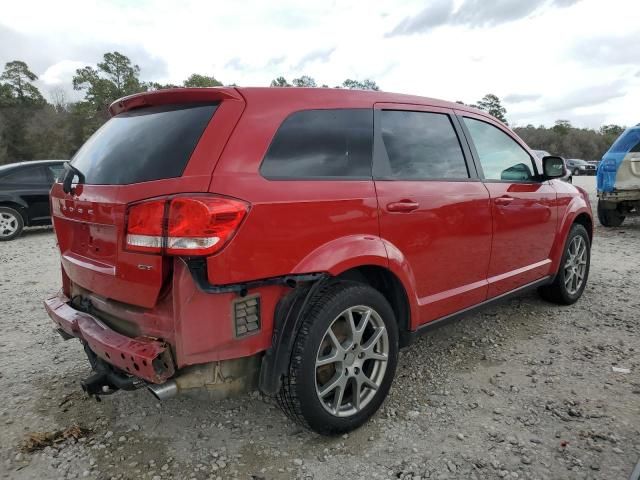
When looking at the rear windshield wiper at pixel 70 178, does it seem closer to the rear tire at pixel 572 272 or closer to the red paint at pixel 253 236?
Result: the red paint at pixel 253 236

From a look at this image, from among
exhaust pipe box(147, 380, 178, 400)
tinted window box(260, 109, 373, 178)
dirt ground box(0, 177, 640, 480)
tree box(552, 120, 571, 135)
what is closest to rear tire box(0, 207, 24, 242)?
dirt ground box(0, 177, 640, 480)

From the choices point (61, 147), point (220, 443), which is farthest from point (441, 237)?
point (61, 147)

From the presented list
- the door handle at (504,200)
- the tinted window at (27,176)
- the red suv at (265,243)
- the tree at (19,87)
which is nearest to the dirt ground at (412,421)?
the red suv at (265,243)

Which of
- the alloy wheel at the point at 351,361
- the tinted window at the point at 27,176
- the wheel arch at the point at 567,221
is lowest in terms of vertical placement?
the alloy wheel at the point at 351,361

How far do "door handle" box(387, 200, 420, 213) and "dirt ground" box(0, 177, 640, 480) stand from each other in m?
1.17

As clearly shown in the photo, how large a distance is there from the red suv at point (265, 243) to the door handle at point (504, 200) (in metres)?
0.30

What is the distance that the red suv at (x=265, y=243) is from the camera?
200cm

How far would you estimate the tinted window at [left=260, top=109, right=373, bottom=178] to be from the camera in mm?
2260

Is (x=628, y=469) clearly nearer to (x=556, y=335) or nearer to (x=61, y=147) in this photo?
(x=556, y=335)

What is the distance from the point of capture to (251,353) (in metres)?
2.12

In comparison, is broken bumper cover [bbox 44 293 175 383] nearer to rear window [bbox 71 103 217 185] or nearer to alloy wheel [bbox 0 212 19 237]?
rear window [bbox 71 103 217 185]

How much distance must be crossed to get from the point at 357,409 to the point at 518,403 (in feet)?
3.35

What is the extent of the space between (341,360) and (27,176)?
911 centimetres

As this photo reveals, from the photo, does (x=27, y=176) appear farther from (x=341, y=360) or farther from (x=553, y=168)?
(x=553, y=168)
